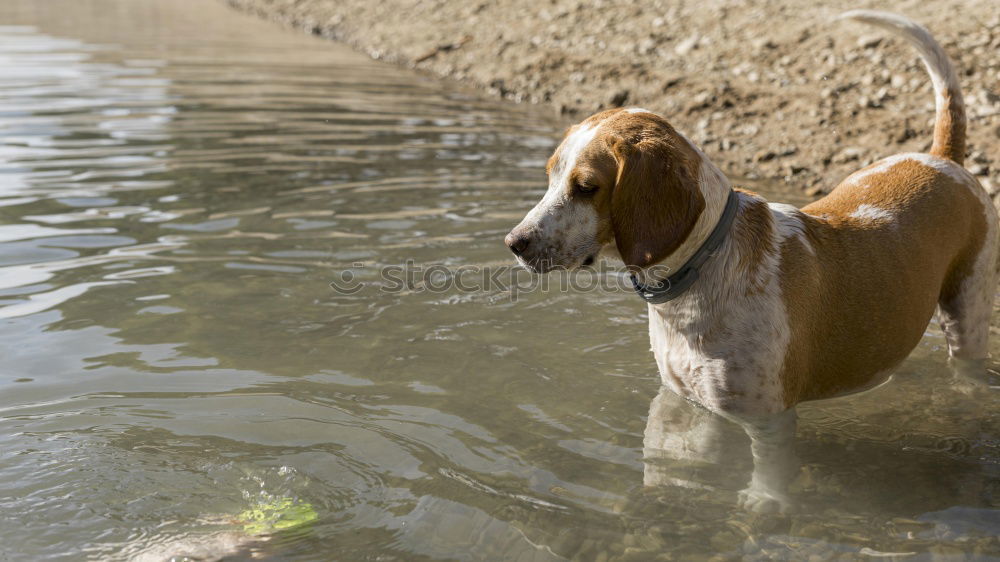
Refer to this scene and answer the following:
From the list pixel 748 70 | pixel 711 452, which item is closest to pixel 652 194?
pixel 711 452

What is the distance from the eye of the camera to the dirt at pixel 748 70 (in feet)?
32.8

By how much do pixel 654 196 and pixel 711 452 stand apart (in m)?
1.55

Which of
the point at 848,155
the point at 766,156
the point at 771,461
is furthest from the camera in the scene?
the point at 766,156

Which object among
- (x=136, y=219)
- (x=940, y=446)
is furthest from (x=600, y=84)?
(x=940, y=446)

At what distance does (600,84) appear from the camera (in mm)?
14055

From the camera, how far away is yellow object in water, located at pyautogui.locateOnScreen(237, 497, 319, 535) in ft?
13.4

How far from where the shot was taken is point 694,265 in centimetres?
423

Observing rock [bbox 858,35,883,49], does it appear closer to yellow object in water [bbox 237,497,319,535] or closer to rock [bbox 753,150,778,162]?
rock [bbox 753,150,778,162]

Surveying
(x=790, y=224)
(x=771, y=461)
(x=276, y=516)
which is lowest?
(x=276, y=516)

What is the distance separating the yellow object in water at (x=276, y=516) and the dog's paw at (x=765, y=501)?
203 cm

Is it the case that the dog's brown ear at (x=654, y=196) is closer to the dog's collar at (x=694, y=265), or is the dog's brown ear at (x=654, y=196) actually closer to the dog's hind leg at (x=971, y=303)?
the dog's collar at (x=694, y=265)

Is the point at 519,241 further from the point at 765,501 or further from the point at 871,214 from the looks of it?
the point at 871,214

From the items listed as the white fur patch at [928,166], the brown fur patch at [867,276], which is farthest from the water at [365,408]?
the white fur patch at [928,166]

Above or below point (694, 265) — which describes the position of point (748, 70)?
above
